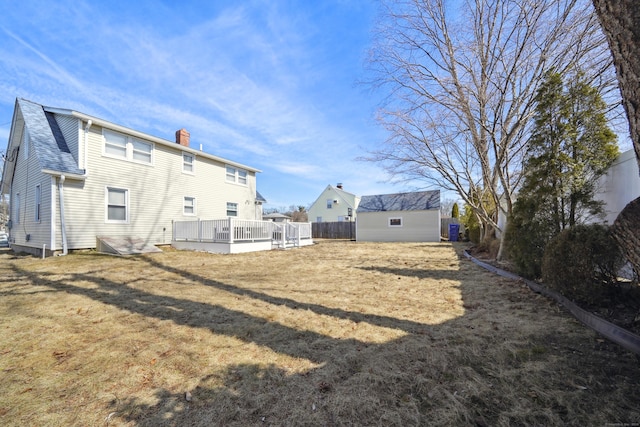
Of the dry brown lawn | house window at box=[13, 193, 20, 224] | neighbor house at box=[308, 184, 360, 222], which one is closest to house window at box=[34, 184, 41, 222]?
house window at box=[13, 193, 20, 224]

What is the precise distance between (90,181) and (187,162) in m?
4.29

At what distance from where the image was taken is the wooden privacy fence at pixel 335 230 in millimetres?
25438

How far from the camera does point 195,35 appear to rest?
8.95 metres

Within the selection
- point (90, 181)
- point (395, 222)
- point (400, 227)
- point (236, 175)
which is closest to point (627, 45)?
point (90, 181)

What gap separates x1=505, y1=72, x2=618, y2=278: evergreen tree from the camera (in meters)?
5.18

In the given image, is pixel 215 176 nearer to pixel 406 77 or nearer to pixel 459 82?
pixel 406 77

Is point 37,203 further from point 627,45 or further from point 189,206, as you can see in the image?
point 627,45

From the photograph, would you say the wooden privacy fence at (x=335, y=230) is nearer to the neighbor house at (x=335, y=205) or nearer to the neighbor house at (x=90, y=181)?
the neighbor house at (x=335, y=205)

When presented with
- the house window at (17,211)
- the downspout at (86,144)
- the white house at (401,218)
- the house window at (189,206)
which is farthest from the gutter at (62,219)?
the white house at (401,218)

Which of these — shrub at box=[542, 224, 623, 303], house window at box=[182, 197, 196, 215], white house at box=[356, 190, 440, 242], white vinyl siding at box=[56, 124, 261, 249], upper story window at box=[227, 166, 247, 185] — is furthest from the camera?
white house at box=[356, 190, 440, 242]

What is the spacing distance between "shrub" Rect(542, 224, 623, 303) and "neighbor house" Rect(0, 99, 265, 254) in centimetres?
1347

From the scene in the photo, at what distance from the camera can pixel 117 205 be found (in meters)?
11.1

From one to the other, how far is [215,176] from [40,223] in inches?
287

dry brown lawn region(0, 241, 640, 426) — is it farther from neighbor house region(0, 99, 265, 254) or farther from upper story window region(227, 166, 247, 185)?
upper story window region(227, 166, 247, 185)
